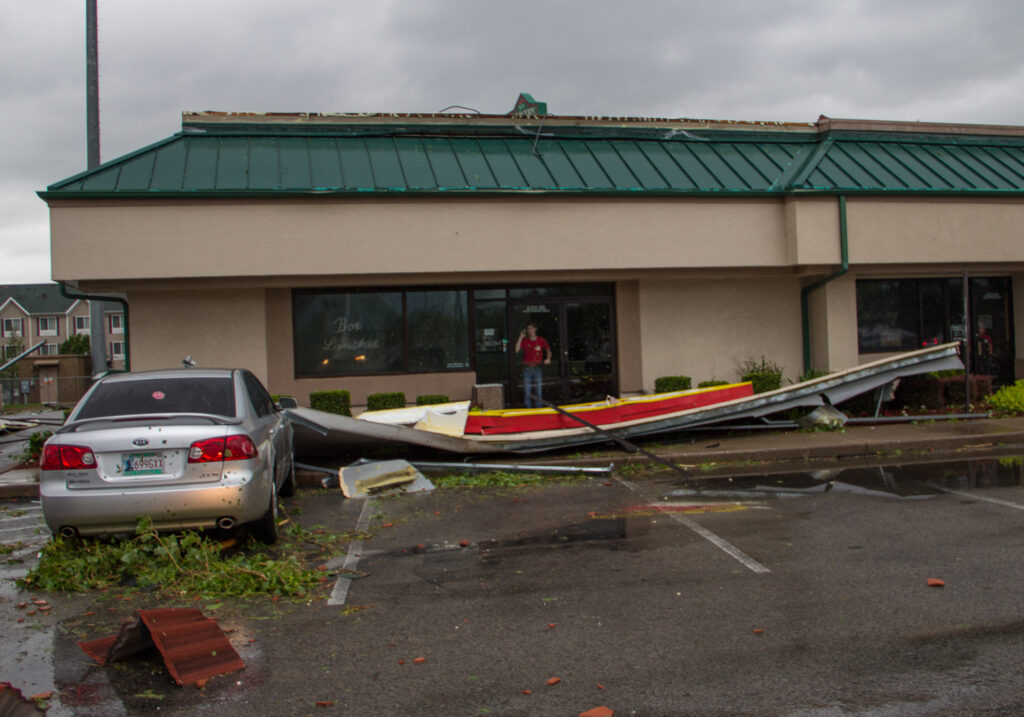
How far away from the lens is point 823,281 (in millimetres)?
15883

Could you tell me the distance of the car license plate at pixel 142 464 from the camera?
6.40 meters

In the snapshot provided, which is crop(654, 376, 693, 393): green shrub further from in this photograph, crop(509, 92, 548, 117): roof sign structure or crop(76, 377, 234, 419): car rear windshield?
crop(76, 377, 234, 419): car rear windshield

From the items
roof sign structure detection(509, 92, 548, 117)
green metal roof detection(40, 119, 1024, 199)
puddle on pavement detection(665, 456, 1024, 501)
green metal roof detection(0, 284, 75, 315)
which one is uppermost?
green metal roof detection(0, 284, 75, 315)

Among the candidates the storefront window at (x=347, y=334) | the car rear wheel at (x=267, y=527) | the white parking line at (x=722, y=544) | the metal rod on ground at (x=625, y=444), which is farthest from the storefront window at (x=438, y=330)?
the car rear wheel at (x=267, y=527)

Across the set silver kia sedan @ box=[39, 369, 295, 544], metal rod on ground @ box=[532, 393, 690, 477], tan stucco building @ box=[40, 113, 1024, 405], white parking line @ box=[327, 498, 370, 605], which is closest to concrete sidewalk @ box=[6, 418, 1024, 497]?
metal rod on ground @ box=[532, 393, 690, 477]

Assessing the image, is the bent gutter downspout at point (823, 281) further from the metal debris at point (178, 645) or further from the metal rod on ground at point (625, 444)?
the metal debris at point (178, 645)

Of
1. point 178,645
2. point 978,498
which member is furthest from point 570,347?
point 178,645

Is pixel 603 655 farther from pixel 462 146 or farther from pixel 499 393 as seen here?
pixel 462 146

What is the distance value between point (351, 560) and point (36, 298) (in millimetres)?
85907

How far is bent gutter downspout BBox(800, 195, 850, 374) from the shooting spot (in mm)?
15148

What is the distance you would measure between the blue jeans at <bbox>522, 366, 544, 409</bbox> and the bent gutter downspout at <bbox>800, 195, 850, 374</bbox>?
5.47m

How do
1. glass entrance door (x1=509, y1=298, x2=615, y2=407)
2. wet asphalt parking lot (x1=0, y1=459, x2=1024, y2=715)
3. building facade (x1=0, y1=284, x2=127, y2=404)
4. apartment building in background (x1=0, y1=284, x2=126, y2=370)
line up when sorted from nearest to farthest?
wet asphalt parking lot (x1=0, y1=459, x2=1024, y2=715)
glass entrance door (x1=509, y1=298, x2=615, y2=407)
building facade (x1=0, y1=284, x2=127, y2=404)
apartment building in background (x1=0, y1=284, x2=126, y2=370)

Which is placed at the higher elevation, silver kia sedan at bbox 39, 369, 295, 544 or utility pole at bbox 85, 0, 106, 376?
→ utility pole at bbox 85, 0, 106, 376

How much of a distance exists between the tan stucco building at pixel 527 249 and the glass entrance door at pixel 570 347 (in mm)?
39
